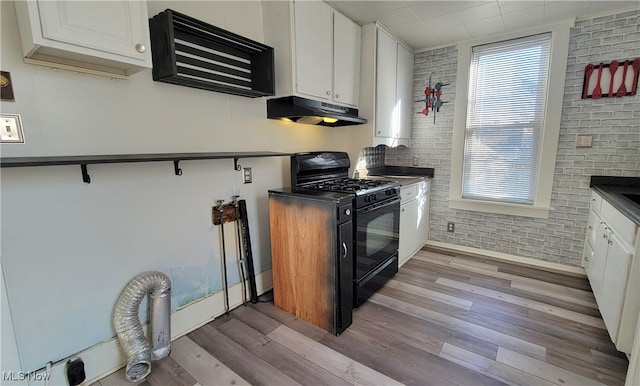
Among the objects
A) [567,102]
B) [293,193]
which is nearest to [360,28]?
[293,193]

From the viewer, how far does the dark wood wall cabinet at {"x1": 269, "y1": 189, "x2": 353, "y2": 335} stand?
1.89m

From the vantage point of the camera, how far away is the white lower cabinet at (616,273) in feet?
5.09

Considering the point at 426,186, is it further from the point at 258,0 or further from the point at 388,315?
the point at 258,0

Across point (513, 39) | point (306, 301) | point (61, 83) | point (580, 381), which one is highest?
point (513, 39)

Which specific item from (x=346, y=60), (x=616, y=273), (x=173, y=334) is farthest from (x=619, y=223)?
(x=173, y=334)

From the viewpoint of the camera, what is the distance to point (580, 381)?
1550 mm

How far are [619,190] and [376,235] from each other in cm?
202

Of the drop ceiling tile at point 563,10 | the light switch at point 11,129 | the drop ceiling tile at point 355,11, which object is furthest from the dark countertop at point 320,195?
the drop ceiling tile at point 563,10

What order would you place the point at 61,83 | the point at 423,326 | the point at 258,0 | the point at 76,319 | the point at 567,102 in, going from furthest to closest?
the point at 567,102 < the point at 258,0 < the point at 423,326 < the point at 76,319 < the point at 61,83

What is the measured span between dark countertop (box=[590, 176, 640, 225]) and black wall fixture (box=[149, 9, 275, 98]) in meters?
2.35

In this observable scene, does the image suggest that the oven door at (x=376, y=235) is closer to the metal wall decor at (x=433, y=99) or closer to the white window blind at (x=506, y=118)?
the white window blind at (x=506, y=118)

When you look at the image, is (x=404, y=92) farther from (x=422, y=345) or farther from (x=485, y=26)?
(x=422, y=345)

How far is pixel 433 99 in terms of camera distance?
3.37 meters

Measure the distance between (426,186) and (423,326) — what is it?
180cm
